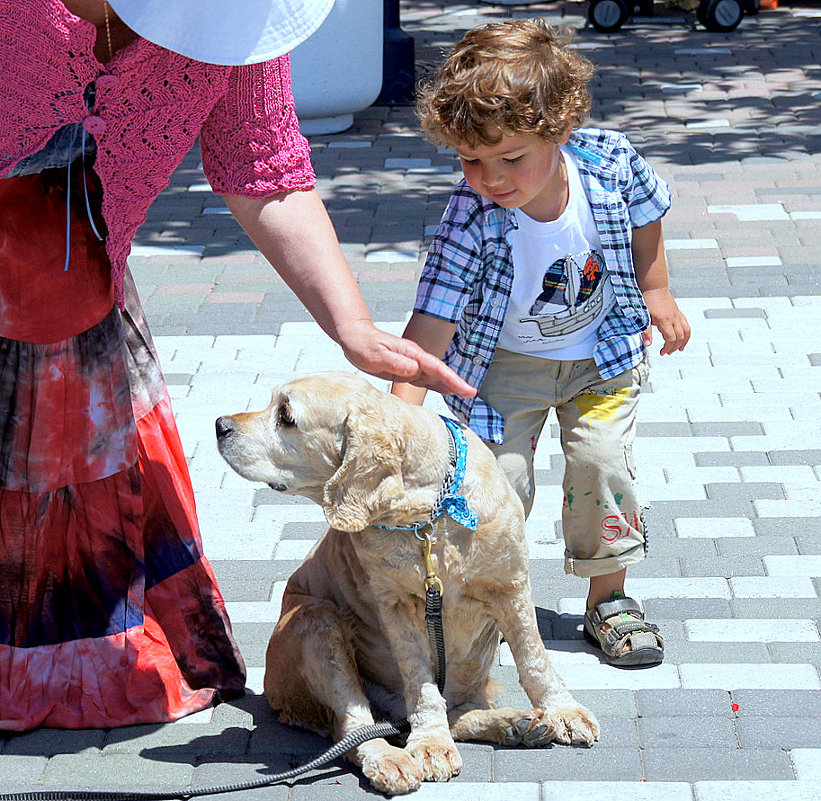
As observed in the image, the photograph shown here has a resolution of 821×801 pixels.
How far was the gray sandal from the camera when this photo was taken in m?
3.43

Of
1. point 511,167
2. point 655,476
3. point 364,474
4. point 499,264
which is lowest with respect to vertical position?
point 655,476

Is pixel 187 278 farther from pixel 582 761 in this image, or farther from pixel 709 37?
pixel 709 37

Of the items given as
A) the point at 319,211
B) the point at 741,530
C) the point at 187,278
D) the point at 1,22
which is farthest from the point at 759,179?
the point at 1,22

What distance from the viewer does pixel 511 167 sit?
308 centimetres

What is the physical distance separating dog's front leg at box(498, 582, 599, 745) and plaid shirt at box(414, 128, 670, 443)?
1.87ft

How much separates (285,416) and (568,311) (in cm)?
98

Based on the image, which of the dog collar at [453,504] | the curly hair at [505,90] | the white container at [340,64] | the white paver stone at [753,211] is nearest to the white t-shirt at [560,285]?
the curly hair at [505,90]

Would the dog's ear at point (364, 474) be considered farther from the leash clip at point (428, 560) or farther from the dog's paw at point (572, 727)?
the dog's paw at point (572, 727)

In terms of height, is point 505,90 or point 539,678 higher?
point 505,90

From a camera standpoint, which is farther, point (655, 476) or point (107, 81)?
point (655, 476)

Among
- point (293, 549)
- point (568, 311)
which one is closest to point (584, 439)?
point (568, 311)

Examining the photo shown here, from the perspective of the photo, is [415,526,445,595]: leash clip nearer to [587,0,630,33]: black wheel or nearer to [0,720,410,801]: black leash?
[0,720,410,801]: black leash

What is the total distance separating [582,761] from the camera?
2.98 metres

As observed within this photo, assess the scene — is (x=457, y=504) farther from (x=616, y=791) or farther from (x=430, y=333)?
(x=616, y=791)
